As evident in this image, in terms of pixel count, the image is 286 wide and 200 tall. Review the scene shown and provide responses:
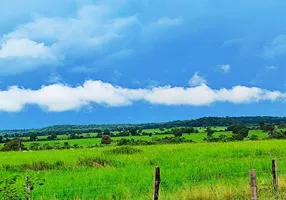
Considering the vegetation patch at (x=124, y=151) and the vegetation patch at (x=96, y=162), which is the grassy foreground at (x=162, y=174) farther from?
the vegetation patch at (x=124, y=151)

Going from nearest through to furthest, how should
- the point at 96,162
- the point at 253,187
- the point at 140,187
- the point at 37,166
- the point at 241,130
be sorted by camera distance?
the point at 253,187
the point at 140,187
the point at 37,166
the point at 96,162
the point at 241,130

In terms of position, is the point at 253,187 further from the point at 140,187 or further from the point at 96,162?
the point at 96,162

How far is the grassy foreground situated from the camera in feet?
39.9

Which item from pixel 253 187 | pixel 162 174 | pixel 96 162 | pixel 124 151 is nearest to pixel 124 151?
pixel 124 151

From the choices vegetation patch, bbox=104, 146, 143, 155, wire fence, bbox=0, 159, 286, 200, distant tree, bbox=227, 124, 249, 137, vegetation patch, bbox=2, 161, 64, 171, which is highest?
distant tree, bbox=227, 124, 249, 137

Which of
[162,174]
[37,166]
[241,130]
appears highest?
[241,130]

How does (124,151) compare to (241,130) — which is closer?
(124,151)

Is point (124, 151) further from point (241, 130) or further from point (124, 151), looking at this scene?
point (241, 130)

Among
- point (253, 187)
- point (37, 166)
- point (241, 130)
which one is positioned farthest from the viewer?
point (241, 130)

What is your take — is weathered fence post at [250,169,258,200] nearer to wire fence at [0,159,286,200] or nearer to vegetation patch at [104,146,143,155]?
wire fence at [0,159,286,200]

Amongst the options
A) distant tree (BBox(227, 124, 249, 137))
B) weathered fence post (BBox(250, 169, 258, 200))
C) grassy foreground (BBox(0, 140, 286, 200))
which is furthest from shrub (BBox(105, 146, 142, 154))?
distant tree (BBox(227, 124, 249, 137))

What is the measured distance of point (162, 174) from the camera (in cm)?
1652

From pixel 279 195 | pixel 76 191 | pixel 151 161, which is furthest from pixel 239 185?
pixel 151 161

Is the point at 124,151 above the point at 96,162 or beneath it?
above
